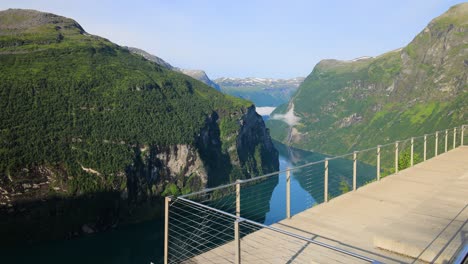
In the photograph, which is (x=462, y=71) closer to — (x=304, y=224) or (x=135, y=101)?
(x=135, y=101)

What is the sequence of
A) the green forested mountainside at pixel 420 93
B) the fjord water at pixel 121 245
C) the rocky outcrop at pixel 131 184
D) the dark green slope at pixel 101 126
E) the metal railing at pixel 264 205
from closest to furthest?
the metal railing at pixel 264 205 → the fjord water at pixel 121 245 → the rocky outcrop at pixel 131 184 → the dark green slope at pixel 101 126 → the green forested mountainside at pixel 420 93

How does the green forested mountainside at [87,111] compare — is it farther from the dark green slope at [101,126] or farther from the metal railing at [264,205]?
the metal railing at [264,205]

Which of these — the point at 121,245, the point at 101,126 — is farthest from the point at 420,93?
the point at 121,245

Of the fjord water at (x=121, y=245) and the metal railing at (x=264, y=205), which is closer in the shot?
the metal railing at (x=264, y=205)

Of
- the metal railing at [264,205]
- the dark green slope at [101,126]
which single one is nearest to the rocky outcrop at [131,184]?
the dark green slope at [101,126]

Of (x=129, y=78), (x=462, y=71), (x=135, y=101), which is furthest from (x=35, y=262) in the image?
(x=462, y=71)
